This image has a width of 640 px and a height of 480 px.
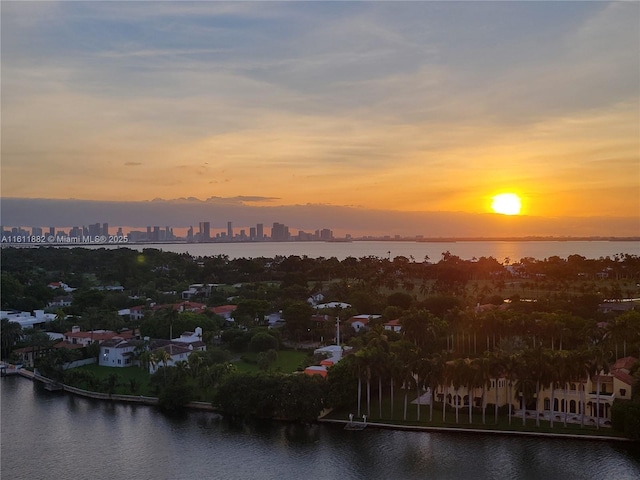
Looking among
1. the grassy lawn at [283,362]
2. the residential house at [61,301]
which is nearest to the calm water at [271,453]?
the grassy lawn at [283,362]

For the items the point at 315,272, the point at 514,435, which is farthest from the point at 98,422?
the point at 315,272

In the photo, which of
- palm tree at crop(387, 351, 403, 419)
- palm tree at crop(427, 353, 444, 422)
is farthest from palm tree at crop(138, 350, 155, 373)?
palm tree at crop(427, 353, 444, 422)

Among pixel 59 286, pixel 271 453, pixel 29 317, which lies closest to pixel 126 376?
pixel 271 453

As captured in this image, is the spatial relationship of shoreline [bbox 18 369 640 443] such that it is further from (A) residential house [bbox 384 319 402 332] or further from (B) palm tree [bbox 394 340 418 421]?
(A) residential house [bbox 384 319 402 332]

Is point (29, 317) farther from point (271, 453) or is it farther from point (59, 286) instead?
point (271, 453)

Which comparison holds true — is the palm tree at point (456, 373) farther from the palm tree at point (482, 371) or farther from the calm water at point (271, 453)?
the calm water at point (271, 453)

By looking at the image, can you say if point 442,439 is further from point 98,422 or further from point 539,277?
point 539,277

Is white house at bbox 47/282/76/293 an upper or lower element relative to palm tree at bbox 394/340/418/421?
upper
